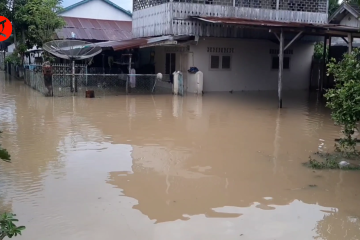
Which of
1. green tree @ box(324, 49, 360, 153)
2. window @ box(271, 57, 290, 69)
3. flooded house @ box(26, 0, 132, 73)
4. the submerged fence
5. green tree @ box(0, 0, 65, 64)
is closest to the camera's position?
green tree @ box(324, 49, 360, 153)

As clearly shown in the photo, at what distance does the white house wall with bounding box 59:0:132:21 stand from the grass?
97.2 feet

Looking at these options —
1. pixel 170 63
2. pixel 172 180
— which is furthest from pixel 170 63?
pixel 172 180

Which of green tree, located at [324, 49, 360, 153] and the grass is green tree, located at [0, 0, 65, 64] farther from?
green tree, located at [324, 49, 360, 153]

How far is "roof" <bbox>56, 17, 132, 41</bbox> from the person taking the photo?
2759cm

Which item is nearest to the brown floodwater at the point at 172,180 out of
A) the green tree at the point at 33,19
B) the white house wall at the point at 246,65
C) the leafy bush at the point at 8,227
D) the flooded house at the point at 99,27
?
the leafy bush at the point at 8,227

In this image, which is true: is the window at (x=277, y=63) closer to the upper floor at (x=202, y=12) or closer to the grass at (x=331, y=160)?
the upper floor at (x=202, y=12)

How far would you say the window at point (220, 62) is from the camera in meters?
20.8

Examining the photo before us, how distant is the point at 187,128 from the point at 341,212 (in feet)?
19.7

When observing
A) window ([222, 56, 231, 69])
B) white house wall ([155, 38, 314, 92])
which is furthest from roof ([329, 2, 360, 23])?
window ([222, 56, 231, 69])

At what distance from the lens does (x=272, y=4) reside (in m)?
21.5

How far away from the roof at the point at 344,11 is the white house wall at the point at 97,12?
1902 centimetres

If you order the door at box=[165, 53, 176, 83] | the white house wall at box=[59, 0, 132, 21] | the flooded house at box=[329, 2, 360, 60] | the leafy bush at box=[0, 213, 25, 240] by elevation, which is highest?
the white house wall at box=[59, 0, 132, 21]

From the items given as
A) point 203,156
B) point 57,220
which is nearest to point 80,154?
point 203,156

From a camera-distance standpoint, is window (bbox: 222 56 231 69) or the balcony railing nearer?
the balcony railing
